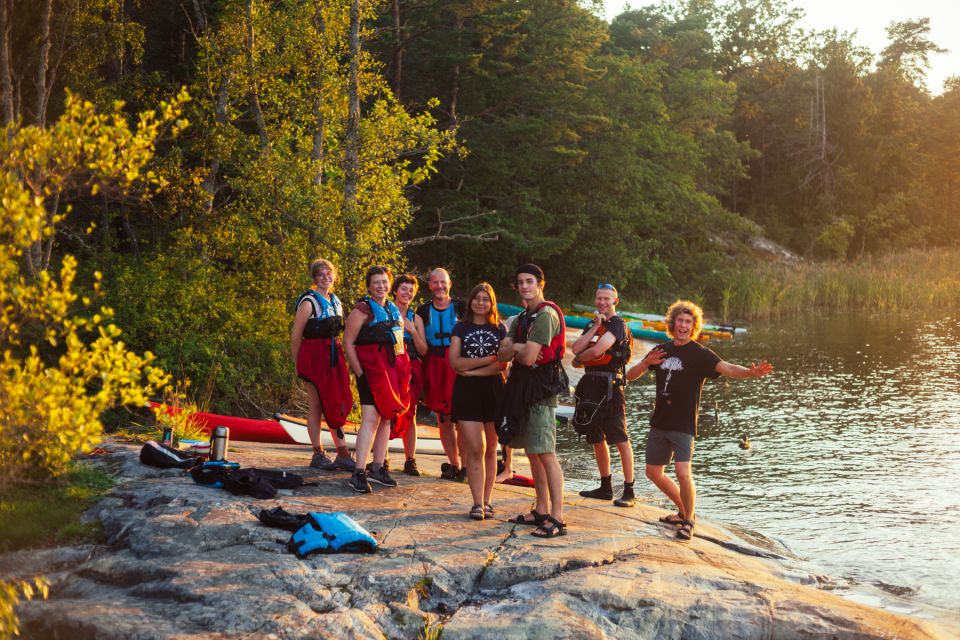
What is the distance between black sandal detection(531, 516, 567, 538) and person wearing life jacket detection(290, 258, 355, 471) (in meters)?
2.27

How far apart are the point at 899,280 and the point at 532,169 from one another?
13.5 meters

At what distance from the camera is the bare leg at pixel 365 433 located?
743cm

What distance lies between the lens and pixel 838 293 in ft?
108

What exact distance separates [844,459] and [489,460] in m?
7.04

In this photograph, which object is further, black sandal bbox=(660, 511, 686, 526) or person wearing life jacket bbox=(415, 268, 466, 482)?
person wearing life jacket bbox=(415, 268, 466, 482)

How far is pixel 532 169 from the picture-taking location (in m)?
31.6

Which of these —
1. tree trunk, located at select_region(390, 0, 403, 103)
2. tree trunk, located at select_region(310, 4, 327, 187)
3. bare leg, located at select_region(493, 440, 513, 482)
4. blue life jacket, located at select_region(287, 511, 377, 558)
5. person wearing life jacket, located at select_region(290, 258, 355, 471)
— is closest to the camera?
blue life jacket, located at select_region(287, 511, 377, 558)

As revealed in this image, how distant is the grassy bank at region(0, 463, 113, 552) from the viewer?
586 centimetres

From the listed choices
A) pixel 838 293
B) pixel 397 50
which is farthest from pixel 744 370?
pixel 838 293

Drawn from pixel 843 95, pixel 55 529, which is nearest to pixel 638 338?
pixel 55 529

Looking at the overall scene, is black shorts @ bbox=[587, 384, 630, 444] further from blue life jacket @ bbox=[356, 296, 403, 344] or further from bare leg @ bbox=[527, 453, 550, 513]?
blue life jacket @ bbox=[356, 296, 403, 344]

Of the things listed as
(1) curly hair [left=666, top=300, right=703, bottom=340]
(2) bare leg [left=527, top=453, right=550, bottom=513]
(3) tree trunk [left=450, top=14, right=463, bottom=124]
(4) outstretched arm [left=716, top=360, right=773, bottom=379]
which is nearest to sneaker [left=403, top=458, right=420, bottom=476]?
(2) bare leg [left=527, top=453, right=550, bottom=513]

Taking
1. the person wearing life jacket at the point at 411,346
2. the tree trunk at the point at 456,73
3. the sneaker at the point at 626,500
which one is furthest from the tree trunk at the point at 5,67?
the tree trunk at the point at 456,73

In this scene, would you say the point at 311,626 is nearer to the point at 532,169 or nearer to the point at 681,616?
the point at 681,616
